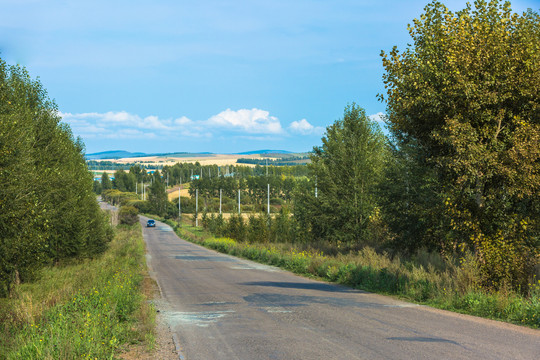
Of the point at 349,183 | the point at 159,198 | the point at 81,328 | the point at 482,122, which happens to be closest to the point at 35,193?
the point at 81,328

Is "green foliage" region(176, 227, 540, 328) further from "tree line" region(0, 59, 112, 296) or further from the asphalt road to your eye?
"tree line" region(0, 59, 112, 296)

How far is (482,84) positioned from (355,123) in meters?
19.3

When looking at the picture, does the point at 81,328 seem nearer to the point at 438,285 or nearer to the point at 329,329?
the point at 329,329

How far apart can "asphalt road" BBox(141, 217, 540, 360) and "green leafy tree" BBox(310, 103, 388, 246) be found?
15.2 metres

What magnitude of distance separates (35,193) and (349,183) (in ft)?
60.2

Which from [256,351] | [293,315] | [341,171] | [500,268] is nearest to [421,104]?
[500,268]

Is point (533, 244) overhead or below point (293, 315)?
overhead

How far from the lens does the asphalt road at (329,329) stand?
759 centimetres

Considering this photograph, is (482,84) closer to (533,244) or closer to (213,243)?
(533,244)

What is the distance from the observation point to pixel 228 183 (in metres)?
150

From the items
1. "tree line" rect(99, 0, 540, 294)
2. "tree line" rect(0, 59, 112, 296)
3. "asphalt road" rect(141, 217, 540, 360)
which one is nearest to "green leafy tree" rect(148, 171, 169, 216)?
"tree line" rect(0, 59, 112, 296)

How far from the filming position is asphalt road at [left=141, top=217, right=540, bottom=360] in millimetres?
7590

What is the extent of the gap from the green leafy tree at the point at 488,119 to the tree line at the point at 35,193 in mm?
11754

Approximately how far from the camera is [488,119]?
12242 mm
